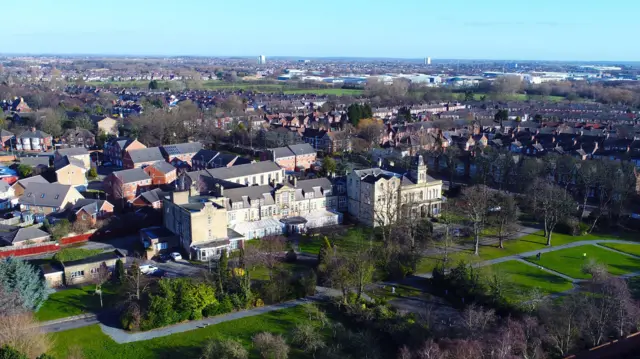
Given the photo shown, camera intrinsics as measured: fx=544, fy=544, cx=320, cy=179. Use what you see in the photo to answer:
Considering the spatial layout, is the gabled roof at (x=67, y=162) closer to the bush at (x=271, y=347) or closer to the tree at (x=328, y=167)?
the tree at (x=328, y=167)

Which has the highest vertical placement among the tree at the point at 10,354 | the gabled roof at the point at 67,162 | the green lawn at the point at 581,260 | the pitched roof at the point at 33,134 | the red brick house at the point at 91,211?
the pitched roof at the point at 33,134

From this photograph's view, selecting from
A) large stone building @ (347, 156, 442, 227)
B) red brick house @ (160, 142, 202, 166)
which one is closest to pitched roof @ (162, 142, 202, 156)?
red brick house @ (160, 142, 202, 166)

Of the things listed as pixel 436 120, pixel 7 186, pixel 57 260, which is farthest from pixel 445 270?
pixel 436 120

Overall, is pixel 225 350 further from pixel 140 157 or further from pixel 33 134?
pixel 33 134

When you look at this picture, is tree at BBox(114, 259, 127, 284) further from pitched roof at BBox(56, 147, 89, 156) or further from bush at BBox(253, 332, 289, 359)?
pitched roof at BBox(56, 147, 89, 156)

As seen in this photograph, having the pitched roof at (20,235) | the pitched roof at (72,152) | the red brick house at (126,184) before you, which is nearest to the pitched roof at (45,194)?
the red brick house at (126,184)

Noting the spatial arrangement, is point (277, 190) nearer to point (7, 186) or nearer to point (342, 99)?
point (7, 186)

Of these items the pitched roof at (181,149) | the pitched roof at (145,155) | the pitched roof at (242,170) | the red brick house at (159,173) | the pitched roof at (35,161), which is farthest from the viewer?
the pitched roof at (181,149)
